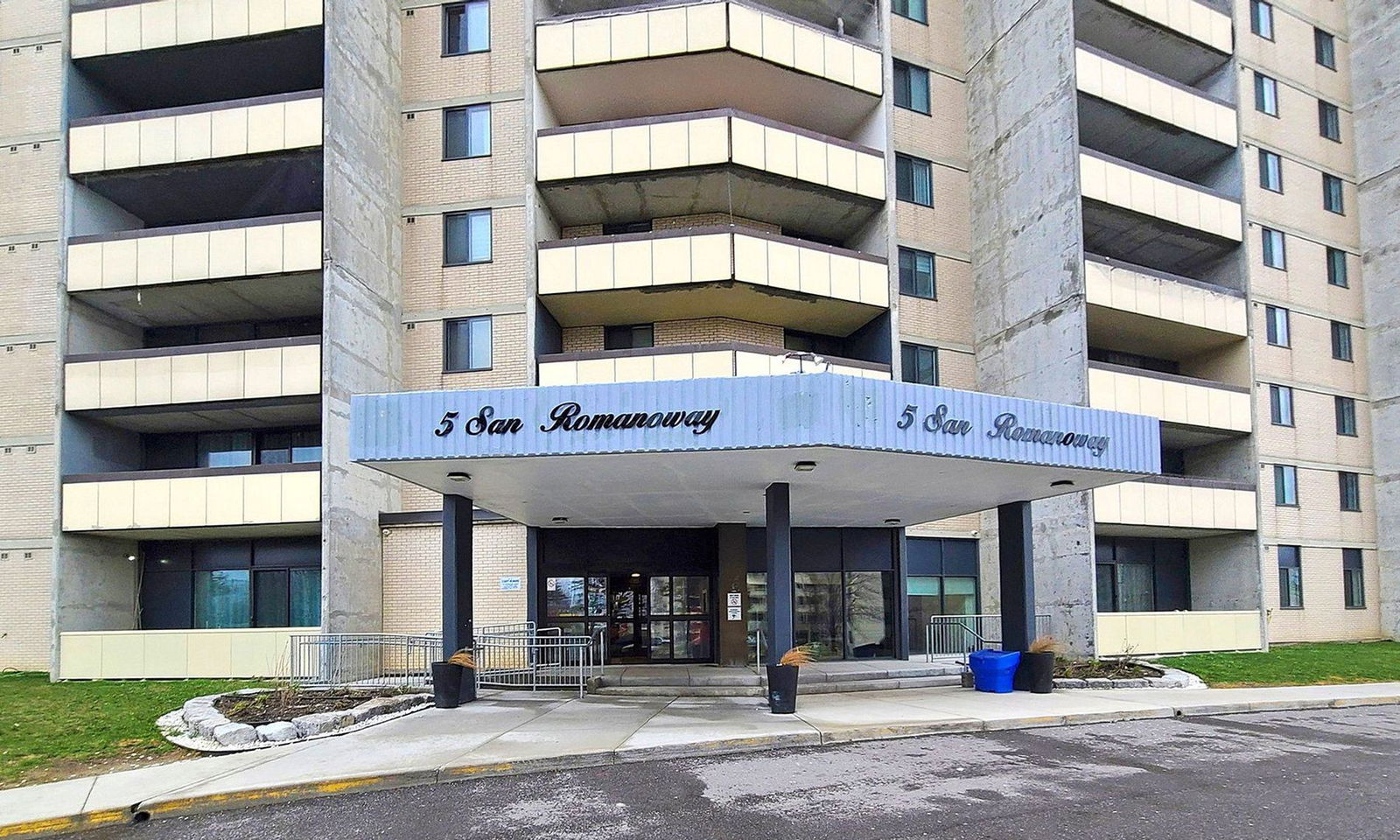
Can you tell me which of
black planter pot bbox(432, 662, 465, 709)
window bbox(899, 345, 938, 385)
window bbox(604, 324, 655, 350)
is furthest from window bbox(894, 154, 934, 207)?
black planter pot bbox(432, 662, 465, 709)

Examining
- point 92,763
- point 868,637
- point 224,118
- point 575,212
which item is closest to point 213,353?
point 224,118

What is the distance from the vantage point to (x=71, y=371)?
25875 mm

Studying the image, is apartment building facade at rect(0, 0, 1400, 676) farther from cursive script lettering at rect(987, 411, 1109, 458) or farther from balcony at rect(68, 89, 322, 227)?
cursive script lettering at rect(987, 411, 1109, 458)

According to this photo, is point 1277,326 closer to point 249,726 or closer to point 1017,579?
→ point 1017,579

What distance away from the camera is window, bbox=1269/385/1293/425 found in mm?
32469

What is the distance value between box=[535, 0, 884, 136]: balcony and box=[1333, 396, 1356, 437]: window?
64.9 feet

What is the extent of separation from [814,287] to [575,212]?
741 cm

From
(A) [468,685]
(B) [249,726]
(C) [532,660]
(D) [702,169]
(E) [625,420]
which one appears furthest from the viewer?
(D) [702,169]

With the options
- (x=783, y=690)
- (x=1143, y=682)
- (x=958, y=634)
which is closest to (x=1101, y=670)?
(x=1143, y=682)

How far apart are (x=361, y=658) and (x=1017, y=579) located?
1542cm

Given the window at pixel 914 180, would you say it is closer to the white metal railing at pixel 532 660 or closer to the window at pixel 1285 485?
the window at pixel 1285 485

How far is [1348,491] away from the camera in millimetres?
34406

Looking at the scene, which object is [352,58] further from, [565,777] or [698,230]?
[565,777]

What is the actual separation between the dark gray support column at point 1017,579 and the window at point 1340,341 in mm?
20870
